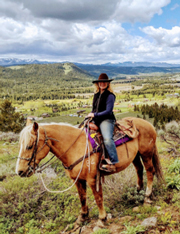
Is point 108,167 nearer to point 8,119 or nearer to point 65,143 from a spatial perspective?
point 65,143

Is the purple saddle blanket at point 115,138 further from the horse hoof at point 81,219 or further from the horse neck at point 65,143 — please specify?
the horse hoof at point 81,219

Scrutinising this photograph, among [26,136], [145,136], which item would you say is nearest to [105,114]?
[145,136]

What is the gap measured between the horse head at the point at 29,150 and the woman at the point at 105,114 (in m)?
1.31

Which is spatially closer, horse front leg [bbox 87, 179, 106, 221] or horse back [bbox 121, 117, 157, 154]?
horse front leg [bbox 87, 179, 106, 221]

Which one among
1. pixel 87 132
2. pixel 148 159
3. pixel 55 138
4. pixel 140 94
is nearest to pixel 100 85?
pixel 87 132

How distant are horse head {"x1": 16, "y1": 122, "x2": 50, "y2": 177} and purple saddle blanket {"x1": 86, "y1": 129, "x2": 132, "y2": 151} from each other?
1157mm

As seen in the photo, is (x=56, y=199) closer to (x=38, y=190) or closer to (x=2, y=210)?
(x=38, y=190)

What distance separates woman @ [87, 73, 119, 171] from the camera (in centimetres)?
373

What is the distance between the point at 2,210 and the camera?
15.6ft

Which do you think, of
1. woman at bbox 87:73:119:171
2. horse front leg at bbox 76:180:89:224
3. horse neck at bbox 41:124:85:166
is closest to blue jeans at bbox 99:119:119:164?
woman at bbox 87:73:119:171

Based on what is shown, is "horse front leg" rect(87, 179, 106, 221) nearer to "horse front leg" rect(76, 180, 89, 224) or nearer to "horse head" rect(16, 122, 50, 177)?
"horse front leg" rect(76, 180, 89, 224)

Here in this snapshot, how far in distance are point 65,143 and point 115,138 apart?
1.29 metres

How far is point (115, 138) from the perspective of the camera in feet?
13.3

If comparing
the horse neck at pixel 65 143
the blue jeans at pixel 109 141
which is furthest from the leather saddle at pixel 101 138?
the horse neck at pixel 65 143
